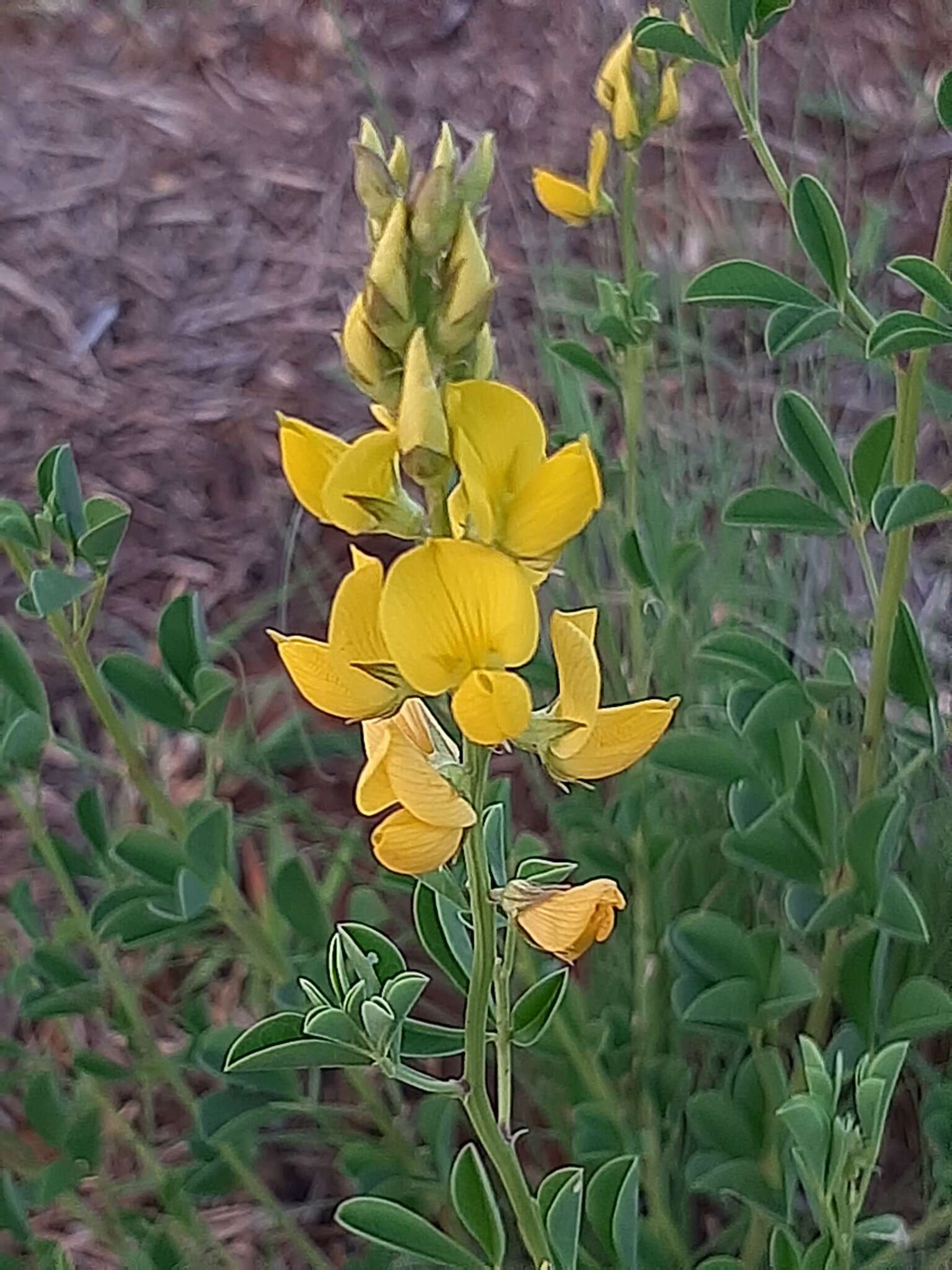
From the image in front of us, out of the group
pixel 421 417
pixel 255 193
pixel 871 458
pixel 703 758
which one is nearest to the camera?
pixel 421 417

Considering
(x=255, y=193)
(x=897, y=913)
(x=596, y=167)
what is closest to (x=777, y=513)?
(x=897, y=913)

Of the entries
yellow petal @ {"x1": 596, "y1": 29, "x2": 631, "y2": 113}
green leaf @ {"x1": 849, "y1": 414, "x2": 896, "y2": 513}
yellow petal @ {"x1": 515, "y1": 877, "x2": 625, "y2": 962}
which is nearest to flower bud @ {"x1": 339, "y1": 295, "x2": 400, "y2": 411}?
yellow petal @ {"x1": 515, "y1": 877, "x2": 625, "y2": 962}

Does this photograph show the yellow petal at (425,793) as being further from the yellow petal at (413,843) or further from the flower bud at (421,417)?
the flower bud at (421,417)

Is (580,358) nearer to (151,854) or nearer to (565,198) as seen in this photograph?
(565,198)

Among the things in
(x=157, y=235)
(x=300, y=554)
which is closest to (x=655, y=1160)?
(x=300, y=554)

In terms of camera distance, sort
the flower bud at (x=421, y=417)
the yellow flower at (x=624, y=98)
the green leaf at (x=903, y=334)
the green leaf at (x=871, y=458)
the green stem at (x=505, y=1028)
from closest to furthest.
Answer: the flower bud at (x=421, y=417)
the green stem at (x=505, y=1028)
the green leaf at (x=903, y=334)
the green leaf at (x=871, y=458)
the yellow flower at (x=624, y=98)

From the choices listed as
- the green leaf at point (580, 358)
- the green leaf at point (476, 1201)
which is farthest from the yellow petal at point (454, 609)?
the green leaf at point (580, 358)
